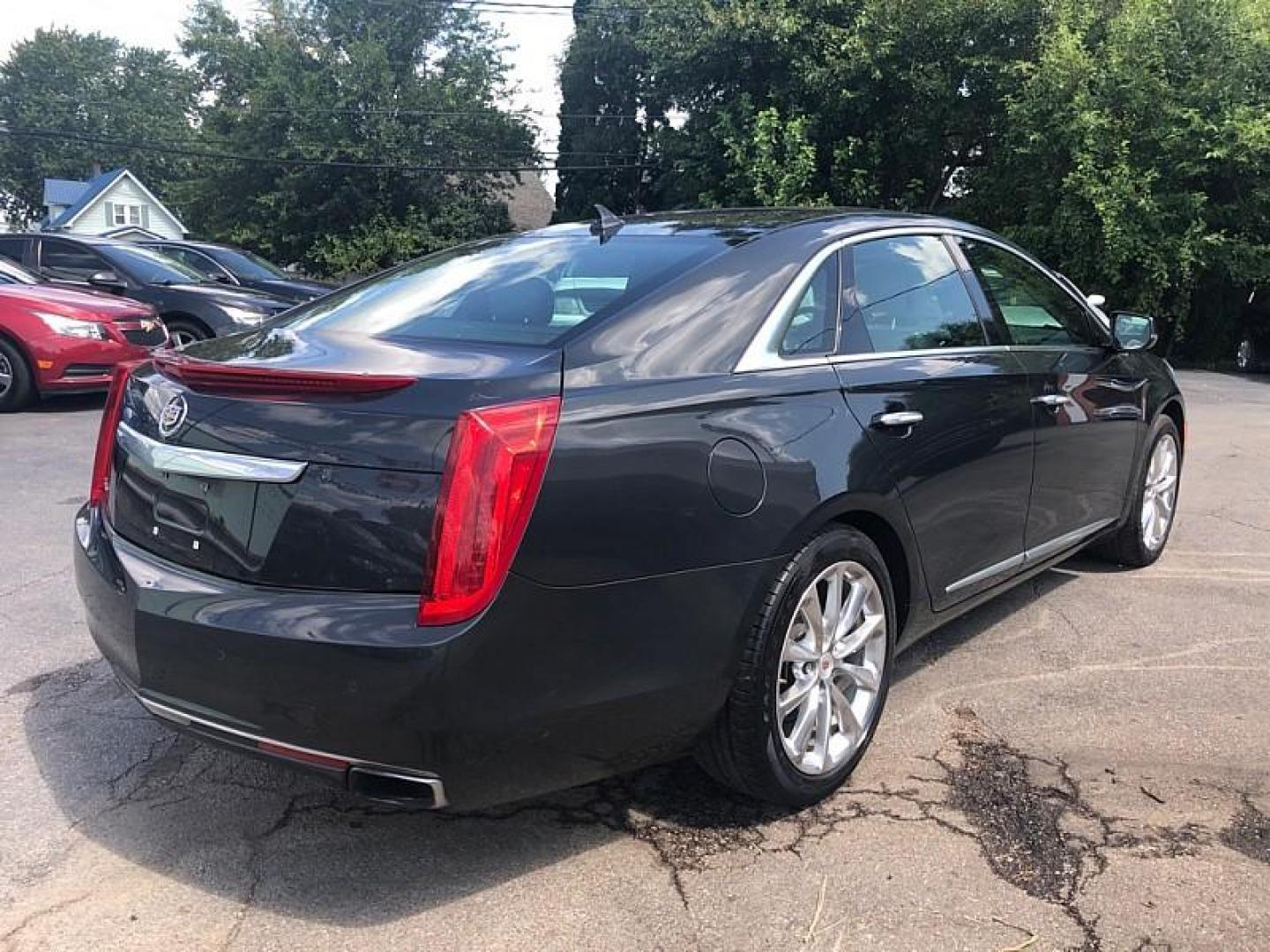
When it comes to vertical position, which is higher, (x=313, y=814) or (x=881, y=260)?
(x=881, y=260)

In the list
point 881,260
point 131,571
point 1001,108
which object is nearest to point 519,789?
point 131,571

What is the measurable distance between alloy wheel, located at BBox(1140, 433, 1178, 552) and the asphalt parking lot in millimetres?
1195

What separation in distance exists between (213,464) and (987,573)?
2.51m

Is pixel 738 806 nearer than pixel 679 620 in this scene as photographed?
No

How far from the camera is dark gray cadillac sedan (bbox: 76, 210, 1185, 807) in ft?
7.34

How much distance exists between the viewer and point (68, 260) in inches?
445

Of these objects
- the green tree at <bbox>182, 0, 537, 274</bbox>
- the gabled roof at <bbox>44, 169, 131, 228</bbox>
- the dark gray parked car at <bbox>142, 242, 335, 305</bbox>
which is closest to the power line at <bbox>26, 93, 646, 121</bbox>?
the green tree at <bbox>182, 0, 537, 274</bbox>

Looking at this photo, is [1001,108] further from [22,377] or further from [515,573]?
[515,573]

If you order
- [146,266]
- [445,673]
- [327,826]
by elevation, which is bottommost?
[327,826]

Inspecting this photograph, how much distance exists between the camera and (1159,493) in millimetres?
5246

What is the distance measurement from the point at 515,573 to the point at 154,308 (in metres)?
9.46

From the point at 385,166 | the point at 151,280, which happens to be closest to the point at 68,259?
the point at 151,280

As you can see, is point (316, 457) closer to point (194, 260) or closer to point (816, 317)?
point (816, 317)

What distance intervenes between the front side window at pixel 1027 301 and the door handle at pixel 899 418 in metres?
0.96
